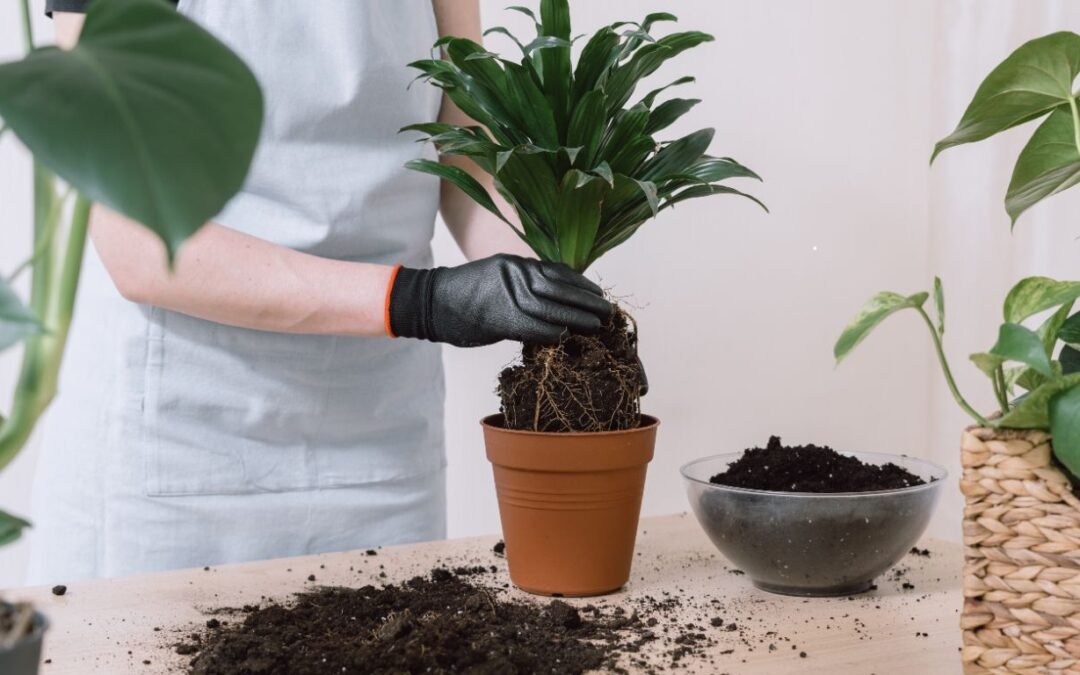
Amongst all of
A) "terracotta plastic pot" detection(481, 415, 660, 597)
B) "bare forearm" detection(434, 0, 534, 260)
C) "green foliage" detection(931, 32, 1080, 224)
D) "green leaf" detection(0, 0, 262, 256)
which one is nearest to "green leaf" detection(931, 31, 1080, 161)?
"green foliage" detection(931, 32, 1080, 224)

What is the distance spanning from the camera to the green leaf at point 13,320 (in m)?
0.43

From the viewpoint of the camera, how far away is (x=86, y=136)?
→ 0.37m

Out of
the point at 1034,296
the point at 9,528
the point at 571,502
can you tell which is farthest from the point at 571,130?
the point at 9,528

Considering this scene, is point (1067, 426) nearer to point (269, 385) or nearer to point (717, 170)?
point (717, 170)

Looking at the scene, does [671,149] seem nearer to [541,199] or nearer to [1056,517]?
[541,199]

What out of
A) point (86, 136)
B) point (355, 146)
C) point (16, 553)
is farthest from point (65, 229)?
point (16, 553)

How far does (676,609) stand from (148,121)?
0.83 metres

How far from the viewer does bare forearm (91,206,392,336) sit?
1.32 meters

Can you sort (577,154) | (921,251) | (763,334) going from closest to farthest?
1. (577,154)
2. (763,334)
3. (921,251)

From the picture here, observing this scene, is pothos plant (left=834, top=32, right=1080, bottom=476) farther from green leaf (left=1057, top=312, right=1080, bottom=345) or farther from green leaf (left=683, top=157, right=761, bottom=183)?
green leaf (left=683, top=157, right=761, bottom=183)

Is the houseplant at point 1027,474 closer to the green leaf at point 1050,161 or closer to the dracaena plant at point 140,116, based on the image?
the green leaf at point 1050,161

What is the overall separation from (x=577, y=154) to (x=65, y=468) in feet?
3.15

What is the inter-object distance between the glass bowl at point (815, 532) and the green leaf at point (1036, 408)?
299 millimetres

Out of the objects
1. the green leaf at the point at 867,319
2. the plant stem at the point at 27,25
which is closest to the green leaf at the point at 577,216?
the green leaf at the point at 867,319
